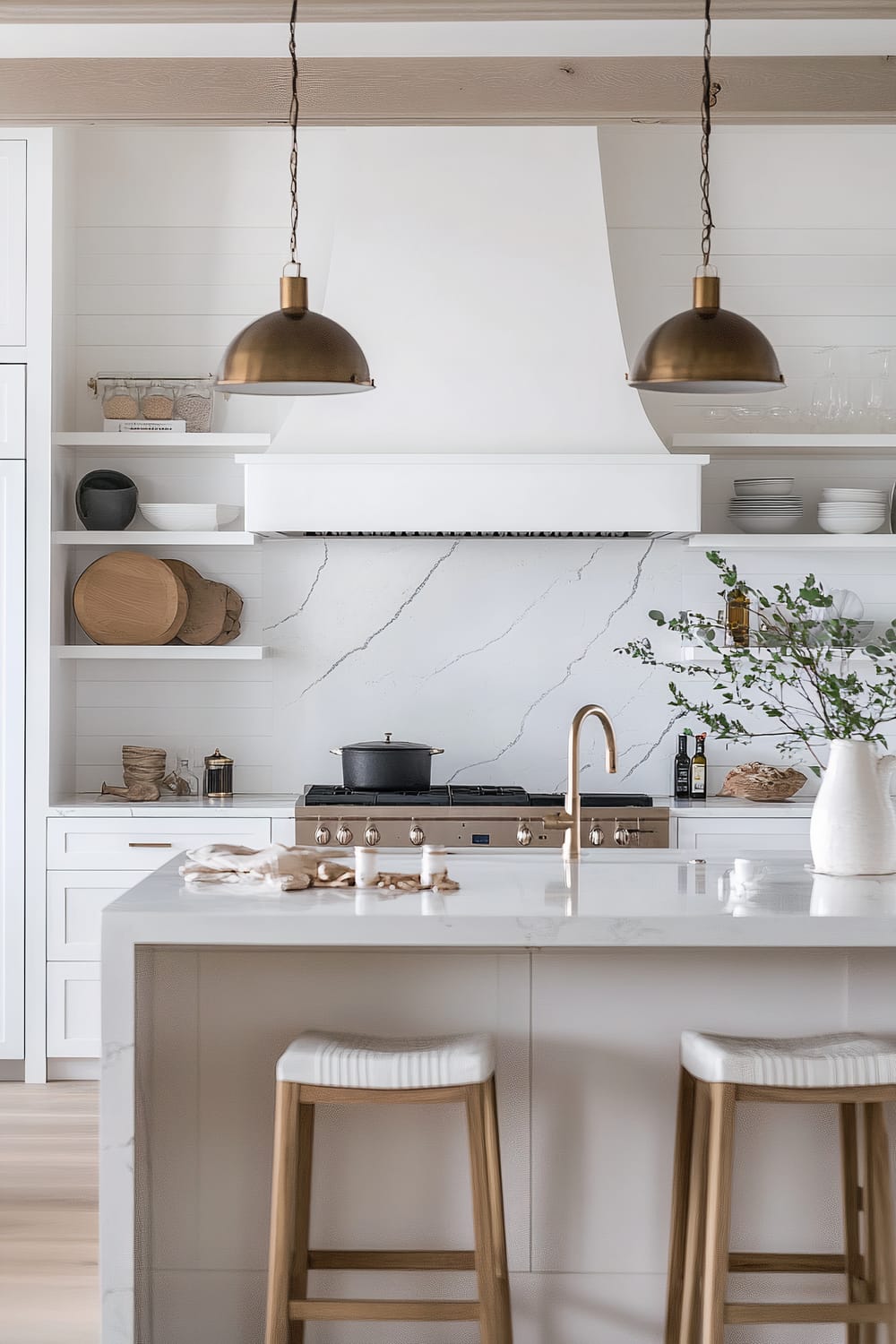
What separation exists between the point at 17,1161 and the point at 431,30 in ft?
10.8

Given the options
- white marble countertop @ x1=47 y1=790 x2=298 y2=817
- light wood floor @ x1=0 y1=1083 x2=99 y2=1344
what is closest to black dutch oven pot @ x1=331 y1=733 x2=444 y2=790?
white marble countertop @ x1=47 y1=790 x2=298 y2=817

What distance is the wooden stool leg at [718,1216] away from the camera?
232 centimetres

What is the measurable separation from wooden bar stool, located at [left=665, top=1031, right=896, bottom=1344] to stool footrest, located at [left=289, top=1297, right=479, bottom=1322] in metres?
0.42

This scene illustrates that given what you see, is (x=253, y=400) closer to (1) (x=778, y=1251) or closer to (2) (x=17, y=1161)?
(2) (x=17, y=1161)

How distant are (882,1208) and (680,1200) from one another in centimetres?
37

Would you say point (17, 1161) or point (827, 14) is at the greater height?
point (827, 14)

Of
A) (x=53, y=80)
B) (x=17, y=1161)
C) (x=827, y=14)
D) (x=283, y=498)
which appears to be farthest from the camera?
(x=283, y=498)

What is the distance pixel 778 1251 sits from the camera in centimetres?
269

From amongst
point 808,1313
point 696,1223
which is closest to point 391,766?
point 696,1223

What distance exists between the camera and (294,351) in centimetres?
266

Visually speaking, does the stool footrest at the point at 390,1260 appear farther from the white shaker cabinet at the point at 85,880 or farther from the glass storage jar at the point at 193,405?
the glass storage jar at the point at 193,405

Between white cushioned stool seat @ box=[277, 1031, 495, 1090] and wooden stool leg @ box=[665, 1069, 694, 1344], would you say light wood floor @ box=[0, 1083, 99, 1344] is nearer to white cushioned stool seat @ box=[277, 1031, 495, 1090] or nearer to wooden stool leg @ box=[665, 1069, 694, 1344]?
A: white cushioned stool seat @ box=[277, 1031, 495, 1090]

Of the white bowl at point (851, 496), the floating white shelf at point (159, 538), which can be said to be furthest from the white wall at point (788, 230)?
the floating white shelf at point (159, 538)

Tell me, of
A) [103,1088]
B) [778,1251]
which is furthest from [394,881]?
[778,1251]
